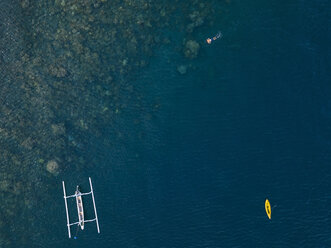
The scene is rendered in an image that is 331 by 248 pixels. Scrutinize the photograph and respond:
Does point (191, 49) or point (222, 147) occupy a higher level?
point (191, 49)

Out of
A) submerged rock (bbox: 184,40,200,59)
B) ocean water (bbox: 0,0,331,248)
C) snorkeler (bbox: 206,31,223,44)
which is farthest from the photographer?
snorkeler (bbox: 206,31,223,44)

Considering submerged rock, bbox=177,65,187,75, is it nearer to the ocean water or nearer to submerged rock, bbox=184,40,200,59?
the ocean water

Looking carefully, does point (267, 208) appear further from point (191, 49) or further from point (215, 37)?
point (215, 37)

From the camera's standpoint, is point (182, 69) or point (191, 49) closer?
point (191, 49)

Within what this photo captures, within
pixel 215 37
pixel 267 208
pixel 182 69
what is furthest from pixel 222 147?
pixel 215 37

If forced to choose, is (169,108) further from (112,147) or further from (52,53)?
(52,53)

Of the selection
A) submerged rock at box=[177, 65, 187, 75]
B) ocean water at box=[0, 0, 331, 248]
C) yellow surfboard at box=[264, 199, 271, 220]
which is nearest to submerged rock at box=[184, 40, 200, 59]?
ocean water at box=[0, 0, 331, 248]

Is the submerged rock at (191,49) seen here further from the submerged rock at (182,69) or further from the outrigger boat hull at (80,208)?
the outrigger boat hull at (80,208)

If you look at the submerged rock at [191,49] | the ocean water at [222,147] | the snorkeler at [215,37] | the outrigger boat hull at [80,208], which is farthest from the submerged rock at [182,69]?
the outrigger boat hull at [80,208]

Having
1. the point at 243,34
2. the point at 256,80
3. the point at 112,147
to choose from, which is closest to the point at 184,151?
the point at 112,147
